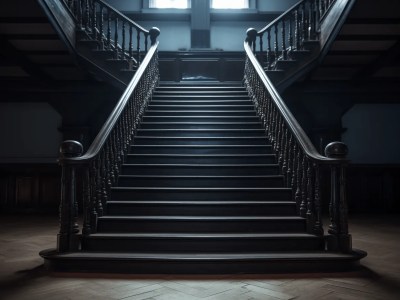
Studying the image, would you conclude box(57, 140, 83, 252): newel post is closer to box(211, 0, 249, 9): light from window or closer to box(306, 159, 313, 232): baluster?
box(306, 159, 313, 232): baluster

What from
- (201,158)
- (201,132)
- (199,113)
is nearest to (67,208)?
(201,158)

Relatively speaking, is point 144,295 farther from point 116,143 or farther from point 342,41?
point 342,41

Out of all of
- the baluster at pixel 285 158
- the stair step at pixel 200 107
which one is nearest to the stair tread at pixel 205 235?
the baluster at pixel 285 158

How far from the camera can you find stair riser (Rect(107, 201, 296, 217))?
348 centimetres

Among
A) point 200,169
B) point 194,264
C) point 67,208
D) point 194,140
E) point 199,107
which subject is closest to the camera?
point 194,264

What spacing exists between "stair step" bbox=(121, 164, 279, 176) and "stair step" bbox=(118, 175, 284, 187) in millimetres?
192

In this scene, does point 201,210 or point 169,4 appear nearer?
point 201,210

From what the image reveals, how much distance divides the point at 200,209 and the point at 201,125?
5.97 ft

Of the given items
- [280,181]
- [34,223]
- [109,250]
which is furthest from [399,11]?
[34,223]

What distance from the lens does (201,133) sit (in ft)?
16.2

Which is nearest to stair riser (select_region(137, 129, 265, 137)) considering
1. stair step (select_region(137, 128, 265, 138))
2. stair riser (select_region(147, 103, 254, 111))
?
stair step (select_region(137, 128, 265, 138))

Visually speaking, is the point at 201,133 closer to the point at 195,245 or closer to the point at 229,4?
the point at 195,245

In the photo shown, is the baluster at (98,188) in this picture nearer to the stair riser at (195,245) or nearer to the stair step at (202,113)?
the stair riser at (195,245)

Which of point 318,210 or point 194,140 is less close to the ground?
point 194,140
